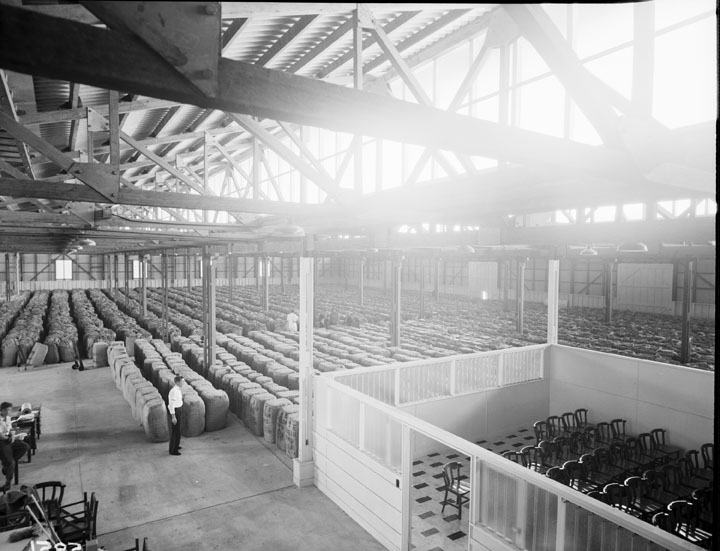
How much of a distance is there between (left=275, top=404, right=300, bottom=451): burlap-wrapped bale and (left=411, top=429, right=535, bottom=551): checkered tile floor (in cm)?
249

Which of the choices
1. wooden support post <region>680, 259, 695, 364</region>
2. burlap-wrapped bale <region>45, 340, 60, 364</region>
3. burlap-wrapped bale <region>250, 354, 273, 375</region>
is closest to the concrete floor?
burlap-wrapped bale <region>250, 354, 273, 375</region>

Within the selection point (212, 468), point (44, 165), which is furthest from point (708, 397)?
point (44, 165)

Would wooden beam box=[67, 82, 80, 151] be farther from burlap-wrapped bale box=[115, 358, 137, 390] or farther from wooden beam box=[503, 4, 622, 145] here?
burlap-wrapped bale box=[115, 358, 137, 390]

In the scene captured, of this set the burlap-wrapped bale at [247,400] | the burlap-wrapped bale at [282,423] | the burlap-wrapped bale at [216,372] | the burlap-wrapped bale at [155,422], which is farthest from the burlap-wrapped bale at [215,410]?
the burlap-wrapped bale at [216,372]

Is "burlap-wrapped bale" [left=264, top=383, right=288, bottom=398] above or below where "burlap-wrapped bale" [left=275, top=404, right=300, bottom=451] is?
above

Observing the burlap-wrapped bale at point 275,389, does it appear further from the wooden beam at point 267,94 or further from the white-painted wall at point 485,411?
the wooden beam at point 267,94

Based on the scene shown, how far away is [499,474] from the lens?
16.7 ft

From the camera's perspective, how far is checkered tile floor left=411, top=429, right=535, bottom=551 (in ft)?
21.2

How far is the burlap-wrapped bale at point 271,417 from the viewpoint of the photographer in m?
9.56

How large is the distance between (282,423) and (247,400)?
156 cm

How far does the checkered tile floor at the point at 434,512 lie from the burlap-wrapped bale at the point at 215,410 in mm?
4092

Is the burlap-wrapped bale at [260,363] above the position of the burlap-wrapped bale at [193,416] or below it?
above

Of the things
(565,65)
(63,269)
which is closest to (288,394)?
(565,65)

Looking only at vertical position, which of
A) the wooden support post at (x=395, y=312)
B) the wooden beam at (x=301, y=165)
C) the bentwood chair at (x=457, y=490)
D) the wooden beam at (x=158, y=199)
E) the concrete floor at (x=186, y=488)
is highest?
the wooden beam at (x=301, y=165)
